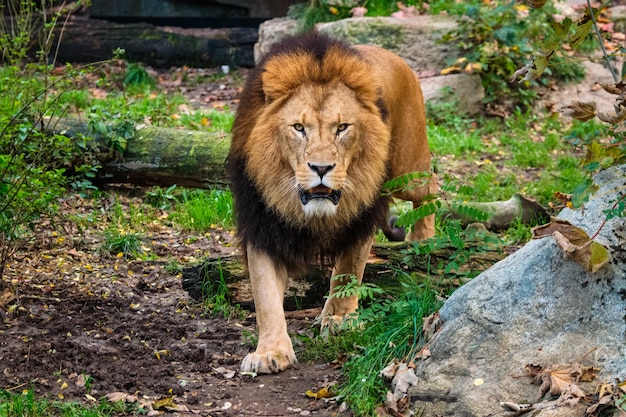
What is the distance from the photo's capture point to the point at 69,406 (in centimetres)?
406

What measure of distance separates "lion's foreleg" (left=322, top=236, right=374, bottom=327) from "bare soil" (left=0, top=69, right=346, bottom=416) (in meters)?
0.29

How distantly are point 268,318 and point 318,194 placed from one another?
2.31ft

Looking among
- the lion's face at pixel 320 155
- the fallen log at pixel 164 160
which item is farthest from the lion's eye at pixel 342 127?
the fallen log at pixel 164 160

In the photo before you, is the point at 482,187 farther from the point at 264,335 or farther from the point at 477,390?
the point at 477,390

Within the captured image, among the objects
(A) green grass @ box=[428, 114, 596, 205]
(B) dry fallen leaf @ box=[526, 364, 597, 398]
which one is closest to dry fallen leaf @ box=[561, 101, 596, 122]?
(B) dry fallen leaf @ box=[526, 364, 597, 398]

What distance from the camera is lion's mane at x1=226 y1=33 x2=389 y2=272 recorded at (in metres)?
5.04

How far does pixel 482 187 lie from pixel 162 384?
14.3ft

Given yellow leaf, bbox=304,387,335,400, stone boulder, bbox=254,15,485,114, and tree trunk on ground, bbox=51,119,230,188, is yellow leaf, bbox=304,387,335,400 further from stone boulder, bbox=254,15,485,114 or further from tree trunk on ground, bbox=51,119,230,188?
stone boulder, bbox=254,15,485,114

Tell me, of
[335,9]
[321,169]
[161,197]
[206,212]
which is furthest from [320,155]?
[335,9]

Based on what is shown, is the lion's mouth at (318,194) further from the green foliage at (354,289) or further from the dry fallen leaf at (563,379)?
the dry fallen leaf at (563,379)

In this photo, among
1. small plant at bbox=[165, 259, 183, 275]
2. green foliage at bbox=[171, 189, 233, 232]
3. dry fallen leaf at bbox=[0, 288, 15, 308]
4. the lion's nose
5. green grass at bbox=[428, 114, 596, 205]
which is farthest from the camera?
green grass at bbox=[428, 114, 596, 205]

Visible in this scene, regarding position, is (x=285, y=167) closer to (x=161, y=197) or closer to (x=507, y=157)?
(x=161, y=197)

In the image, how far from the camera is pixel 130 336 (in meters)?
5.21

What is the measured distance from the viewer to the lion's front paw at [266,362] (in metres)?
4.79
